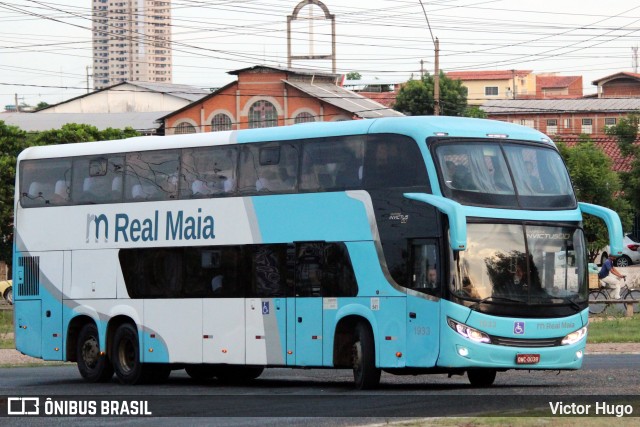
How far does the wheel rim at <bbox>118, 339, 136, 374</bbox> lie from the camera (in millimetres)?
23984

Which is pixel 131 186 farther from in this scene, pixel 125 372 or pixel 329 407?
pixel 329 407

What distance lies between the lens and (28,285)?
25828 mm

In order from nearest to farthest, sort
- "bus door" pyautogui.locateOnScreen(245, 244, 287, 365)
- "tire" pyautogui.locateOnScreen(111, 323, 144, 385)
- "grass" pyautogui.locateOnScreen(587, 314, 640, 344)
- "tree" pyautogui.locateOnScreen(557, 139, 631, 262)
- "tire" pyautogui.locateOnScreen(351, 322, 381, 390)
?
"tire" pyautogui.locateOnScreen(351, 322, 381, 390) < "bus door" pyautogui.locateOnScreen(245, 244, 287, 365) < "tire" pyautogui.locateOnScreen(111, 323, 144, 385) < "grass" pyautogui.locateOnScreen(587, 314, 640, 344) < "tree" pyautogui.locateOnScreen(557, 139, 631, 262)

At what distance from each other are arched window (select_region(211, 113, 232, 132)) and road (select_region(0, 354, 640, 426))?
60.1 m

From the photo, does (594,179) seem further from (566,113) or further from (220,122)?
(566,113)

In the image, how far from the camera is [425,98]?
89875 millimetres

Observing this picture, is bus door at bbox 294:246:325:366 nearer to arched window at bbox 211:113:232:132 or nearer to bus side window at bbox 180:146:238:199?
bus side window at bbox 180:146:238:199

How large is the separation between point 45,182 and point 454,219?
9.66 meters

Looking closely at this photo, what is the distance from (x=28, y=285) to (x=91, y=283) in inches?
72.0

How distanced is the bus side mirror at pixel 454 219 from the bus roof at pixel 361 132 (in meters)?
1.14

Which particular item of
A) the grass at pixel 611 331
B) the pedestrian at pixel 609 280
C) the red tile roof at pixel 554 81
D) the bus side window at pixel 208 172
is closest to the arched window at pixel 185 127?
the grass at pixel 611 331

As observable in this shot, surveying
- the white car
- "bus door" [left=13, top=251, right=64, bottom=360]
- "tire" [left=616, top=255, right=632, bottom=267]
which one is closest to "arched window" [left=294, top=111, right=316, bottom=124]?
the white car

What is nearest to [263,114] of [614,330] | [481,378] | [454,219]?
[614,330]

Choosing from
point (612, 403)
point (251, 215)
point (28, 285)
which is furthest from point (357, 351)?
point (28, 285)
